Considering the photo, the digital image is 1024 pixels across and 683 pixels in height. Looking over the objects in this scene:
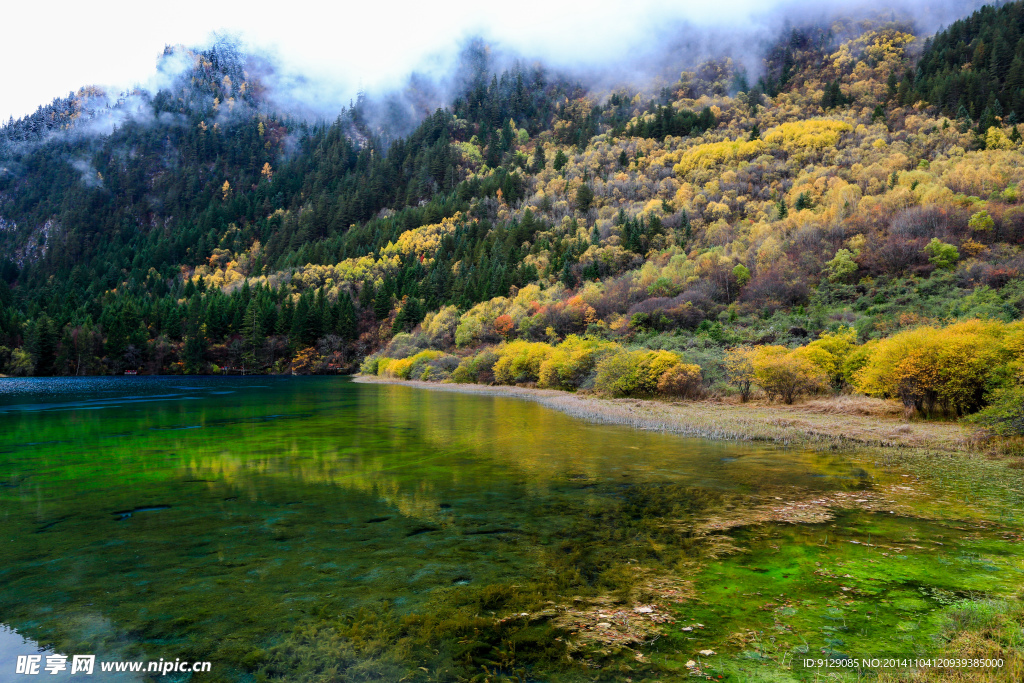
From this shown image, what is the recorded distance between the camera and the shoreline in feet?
66.0

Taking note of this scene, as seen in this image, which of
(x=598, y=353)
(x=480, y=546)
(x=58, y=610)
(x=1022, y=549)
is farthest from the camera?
(x=598, y=353)

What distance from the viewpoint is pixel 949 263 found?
5612 centimetres

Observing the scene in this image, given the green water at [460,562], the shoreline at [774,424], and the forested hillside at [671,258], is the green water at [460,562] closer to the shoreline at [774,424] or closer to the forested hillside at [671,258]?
the shoreline at [774,424]

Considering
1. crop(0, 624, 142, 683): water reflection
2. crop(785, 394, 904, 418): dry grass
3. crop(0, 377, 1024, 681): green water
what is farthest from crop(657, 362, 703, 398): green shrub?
crop(0, 624, 142, 683): water reflection

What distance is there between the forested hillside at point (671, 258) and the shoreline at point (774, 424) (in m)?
2.17

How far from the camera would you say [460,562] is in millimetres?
8875

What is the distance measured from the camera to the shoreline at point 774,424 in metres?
20.1

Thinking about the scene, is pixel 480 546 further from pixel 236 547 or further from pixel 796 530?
pixel 796 530

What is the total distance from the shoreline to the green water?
142 inches

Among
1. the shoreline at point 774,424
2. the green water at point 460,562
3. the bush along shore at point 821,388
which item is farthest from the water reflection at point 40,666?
the bush along shore at point 821,388

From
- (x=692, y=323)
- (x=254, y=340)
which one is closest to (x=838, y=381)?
(x=692, y=323)

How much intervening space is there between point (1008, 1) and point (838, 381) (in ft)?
583

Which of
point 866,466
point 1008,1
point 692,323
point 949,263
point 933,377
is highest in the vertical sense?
point 1008,1

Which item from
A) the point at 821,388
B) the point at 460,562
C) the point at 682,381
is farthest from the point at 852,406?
the point at 460,562
